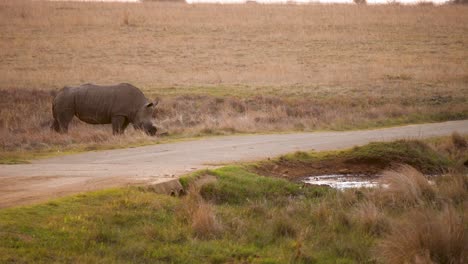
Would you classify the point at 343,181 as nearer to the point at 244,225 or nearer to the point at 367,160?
the point at 367,160

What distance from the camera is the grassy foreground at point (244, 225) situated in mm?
11109

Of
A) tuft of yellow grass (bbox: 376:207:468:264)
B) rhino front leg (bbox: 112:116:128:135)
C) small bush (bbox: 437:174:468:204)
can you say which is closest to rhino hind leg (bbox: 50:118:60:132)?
rhino front leg (bbox: 112:116:128:135)

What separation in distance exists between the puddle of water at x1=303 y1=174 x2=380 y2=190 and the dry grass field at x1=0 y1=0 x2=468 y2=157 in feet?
20.8

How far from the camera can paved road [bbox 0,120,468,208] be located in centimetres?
1412

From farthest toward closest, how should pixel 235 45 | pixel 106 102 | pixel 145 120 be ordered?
1. pixel 235 45
2. pixel 106 102
3. pixel 145 120

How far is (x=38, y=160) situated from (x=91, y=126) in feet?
31.9

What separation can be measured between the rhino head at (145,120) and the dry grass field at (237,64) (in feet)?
1.74

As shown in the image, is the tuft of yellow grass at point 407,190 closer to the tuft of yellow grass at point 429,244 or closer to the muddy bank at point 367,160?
the muddy bank at point 367,160

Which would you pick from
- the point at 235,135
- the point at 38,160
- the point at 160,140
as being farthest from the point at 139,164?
the point at 235,135

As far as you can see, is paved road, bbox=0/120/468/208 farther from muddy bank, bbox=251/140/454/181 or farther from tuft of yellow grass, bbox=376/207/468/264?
tuft of yellow grass, bbox=376/207/468/264

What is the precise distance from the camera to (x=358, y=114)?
29938 mm

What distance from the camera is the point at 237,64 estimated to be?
151 ft

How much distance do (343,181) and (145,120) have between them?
8843 millimetres

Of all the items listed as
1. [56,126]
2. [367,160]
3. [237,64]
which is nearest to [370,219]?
[367,160]
